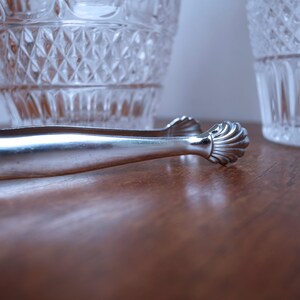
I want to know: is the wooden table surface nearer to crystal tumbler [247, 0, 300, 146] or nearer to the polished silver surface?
the polished silver surface

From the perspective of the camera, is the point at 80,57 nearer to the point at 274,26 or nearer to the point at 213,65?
the point at 274,26

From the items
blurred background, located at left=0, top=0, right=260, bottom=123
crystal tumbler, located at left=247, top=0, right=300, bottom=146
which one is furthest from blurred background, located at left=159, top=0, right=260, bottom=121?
crystal tumbler, located at left=247, top=0, right=300, bottom=146

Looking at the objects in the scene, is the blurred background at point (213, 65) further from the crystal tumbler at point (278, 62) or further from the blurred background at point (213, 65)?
the crystal tumbler at point (278, 62)

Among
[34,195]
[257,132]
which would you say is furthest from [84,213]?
[257,132]

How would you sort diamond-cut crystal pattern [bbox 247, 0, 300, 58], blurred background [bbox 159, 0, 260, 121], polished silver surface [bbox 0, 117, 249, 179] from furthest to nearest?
blurred background [bbox 159, 0, 260, 121], diamond-cut crystal pattern [bbox 247, 0, 300, 58], polished silver surface [bbox 0, 117, 249, 179]

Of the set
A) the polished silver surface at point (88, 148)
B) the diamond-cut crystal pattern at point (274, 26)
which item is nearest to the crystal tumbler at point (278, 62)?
the diamond-cut crystal pattern at point (274, 26)

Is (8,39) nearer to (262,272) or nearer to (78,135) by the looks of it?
(78,135)
